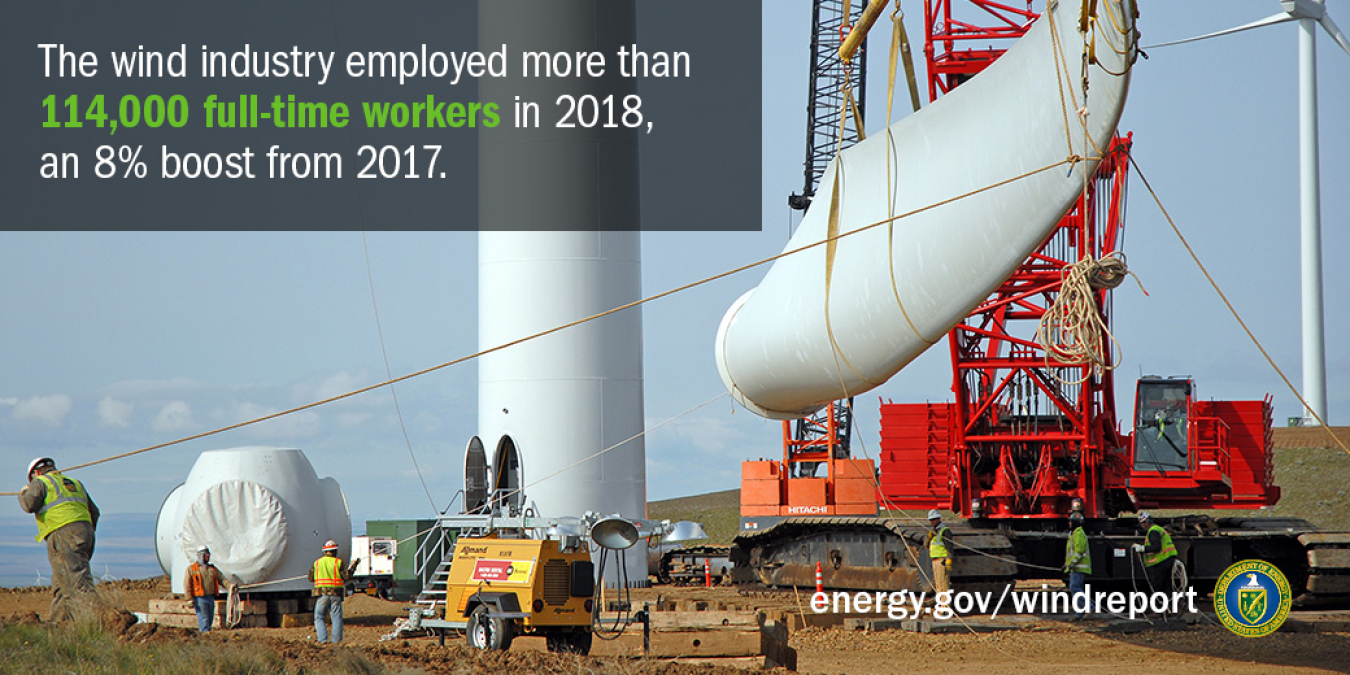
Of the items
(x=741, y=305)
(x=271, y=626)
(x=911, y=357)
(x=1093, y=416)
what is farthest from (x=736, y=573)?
(x=911, y=357)

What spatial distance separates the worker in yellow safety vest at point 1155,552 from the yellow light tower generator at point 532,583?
9.28m

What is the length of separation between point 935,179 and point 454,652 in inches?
236

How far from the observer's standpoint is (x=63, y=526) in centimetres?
1093

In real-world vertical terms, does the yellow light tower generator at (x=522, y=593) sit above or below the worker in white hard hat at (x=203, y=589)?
above

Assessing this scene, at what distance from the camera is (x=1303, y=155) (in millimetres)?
36188

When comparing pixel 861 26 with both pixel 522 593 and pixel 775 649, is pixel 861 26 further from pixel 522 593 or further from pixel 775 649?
pixel 775 649

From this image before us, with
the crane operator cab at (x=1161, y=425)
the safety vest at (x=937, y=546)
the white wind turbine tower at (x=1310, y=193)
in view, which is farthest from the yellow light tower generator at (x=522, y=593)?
the white wind turbine tower at (x=1310, y=193)

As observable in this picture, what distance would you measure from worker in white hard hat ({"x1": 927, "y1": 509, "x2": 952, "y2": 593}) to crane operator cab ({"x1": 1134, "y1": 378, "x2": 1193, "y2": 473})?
453cm

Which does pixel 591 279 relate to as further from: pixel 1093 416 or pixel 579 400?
pixel 1093 416

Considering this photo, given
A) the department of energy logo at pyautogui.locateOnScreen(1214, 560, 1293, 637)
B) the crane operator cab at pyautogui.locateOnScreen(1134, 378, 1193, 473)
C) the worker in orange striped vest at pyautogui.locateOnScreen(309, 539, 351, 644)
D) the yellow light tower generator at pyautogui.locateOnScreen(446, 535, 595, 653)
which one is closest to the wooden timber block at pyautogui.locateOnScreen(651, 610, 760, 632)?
the yellow light tower generator at pyautogui.locateOnScreen(446, 535, 595, 653)

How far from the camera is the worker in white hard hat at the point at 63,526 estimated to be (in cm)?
1088

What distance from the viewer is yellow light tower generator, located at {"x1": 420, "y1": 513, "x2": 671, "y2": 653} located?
11.8 meters

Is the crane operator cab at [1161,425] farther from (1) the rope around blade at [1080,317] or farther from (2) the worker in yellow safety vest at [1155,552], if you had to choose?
(1) the rope around blade at [1080,317]

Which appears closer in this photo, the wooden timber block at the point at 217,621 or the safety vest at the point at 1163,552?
the wooden timber block at the point at 217,621
